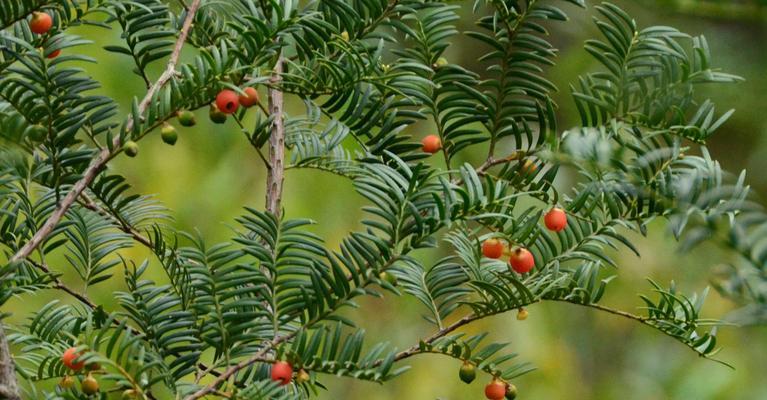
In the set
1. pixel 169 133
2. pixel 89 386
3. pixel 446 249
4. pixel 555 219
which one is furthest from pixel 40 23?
pixel 446 249

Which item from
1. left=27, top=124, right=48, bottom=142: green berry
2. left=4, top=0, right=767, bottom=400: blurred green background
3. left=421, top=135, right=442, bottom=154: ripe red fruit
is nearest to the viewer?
left=27, top=124, right=48, bottom=142: green berry

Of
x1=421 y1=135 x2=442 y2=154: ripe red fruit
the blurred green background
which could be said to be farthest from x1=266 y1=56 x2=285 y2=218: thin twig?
the blurred green background

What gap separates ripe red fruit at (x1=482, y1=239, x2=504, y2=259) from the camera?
532mm

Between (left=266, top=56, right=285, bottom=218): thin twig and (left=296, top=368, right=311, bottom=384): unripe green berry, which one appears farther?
(left=266, top=56, right=285, bottom=218): thin twig

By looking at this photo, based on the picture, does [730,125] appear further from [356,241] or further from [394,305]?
[356,241]

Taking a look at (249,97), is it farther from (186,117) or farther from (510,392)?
(510,392)

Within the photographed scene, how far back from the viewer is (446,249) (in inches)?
95.5

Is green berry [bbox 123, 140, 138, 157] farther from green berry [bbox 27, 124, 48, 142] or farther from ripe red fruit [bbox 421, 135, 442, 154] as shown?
ripe red fruit [bbox 421, 135, 442, 154]

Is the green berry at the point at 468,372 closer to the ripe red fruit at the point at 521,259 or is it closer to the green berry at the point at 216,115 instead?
the ripe red fruit at the point at 521,259

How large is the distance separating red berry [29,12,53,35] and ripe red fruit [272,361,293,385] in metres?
0.22

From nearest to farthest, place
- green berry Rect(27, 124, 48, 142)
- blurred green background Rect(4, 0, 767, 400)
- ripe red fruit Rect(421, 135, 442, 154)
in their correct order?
green berry Rect(27, 124, 48, 142), ripe red fruit Rect(421, 135, 442, 154), blurred green background Rect(4, 0, 767, 400)

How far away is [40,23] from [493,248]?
0.89ft

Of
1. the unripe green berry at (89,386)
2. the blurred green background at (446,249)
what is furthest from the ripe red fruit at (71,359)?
the blurred green background at (446,249)

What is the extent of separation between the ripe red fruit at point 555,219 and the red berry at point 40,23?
29 cm
